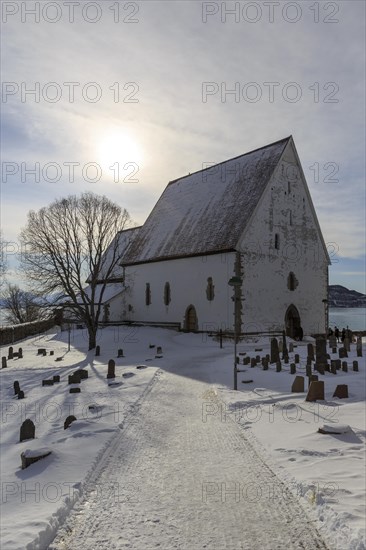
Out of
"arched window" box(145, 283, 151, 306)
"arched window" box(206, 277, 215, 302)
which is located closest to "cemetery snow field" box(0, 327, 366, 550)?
"arched window" box(206, 277, 215, 302)

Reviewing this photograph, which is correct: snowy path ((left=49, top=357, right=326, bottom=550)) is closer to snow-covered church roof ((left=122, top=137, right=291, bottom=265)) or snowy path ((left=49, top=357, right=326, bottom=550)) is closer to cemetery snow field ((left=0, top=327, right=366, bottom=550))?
cemetery snow field ((left=0, top=327, right=366, bottom=550))

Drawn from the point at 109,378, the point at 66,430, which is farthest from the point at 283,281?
the point at 66,430

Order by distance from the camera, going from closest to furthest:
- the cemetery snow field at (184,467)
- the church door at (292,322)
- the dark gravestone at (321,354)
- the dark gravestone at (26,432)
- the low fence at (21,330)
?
the cemetery snow field at (184,467)
the dark gravestone at (26,432)
the dark gravestone at (321,354)
the church door at (292,322)
the low fence at (21,330)

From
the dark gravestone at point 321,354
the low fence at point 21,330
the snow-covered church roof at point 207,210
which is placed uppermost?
the snow-covered church roof at point 207,210

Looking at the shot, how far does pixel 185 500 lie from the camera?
18.4 ft

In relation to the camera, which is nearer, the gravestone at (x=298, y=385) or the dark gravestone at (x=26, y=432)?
the dark gravestone at (x=26, y=432)

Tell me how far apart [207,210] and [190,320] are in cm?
823

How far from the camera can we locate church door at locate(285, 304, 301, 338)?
29812 millimetres

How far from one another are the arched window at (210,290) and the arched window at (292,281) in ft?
17.9

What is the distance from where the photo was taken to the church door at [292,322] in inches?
1174

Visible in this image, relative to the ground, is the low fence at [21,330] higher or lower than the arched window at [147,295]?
lower

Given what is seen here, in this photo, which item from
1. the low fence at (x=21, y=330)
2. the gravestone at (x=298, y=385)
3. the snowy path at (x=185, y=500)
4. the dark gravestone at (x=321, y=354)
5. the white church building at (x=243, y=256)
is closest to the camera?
the snowy path at (x=185, y=500)

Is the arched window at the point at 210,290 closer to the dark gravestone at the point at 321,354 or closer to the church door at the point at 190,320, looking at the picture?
the church door at the point at 190,320

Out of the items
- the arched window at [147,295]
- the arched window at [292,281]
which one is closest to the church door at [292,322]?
the arched window at [292,281]
